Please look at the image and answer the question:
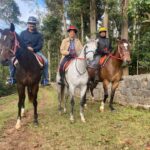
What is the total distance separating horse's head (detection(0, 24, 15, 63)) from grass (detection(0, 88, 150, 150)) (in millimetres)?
2120

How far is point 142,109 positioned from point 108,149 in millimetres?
5198

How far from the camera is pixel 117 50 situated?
11.6m

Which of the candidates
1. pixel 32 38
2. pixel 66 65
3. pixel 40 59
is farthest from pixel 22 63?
pixel 66 65

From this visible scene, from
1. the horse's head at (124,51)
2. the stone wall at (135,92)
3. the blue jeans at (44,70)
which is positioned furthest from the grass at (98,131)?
the horse's head at (124,51)

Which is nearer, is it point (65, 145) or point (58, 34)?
point (65, 145)

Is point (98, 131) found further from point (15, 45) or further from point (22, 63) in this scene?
point (15, 45)

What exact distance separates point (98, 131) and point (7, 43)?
3.20 meters

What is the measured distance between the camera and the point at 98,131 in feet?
28.6

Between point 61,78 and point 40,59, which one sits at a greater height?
Answer: point 40,59

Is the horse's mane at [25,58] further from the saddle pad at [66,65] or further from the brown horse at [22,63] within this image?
the saddle pad at [66,65]

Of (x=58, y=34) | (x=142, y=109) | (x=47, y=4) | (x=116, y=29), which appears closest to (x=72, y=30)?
(x=142, y=109)

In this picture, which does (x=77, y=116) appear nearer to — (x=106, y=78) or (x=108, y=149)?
(x=106, y=78)

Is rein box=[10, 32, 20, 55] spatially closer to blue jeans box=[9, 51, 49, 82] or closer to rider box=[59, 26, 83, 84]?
blue jeans box=[9, 51, 49, 82]

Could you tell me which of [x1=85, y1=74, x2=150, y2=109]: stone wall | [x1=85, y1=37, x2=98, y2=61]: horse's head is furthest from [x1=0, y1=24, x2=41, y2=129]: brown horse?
[x1=85, y1=74, x2=150, y2=109]: stone wall
